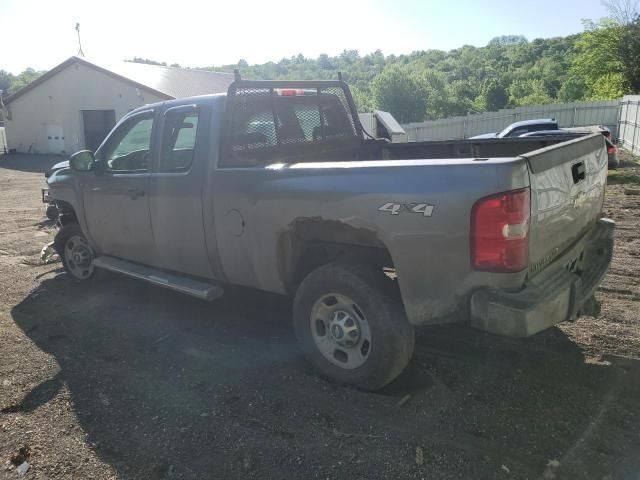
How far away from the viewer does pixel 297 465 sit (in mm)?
2904

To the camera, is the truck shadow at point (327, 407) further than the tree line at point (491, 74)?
No

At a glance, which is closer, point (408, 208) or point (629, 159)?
point (408, 208)

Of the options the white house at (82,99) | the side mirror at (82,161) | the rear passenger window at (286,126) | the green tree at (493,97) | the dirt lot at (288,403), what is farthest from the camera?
the green tree at (493,97)

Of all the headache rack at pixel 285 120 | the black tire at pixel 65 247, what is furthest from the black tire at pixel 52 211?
the headache rack at pixel 285 120

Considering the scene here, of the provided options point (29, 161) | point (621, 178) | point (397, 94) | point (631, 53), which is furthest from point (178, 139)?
point (397, 94)

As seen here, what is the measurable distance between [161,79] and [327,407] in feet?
92.5

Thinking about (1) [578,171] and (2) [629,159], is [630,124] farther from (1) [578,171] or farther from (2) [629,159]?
(1) [578,171]

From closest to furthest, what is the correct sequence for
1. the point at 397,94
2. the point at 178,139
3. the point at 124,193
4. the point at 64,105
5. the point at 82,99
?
the point at 178,139, the point at 124,193, the point at 82,99, the point at 64,105, the point at 397,94

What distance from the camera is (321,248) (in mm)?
3973

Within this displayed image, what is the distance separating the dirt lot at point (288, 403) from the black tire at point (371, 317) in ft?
0.47

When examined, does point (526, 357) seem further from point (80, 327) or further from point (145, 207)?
point (80, 327)

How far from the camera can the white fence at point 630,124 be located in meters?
19.5

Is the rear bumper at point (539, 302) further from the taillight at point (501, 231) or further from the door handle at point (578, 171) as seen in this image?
the door handle at point (578, 171)

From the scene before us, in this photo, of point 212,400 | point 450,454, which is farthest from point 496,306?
point 212,400
